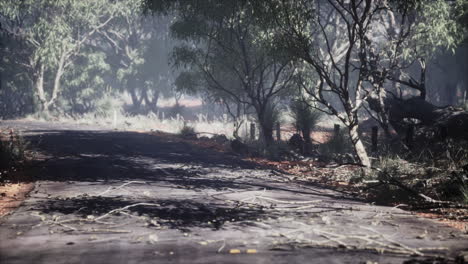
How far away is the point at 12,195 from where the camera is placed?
870 cm

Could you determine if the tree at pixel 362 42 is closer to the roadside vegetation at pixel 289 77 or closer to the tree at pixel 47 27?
the roadside vegetation at pixel 289 77

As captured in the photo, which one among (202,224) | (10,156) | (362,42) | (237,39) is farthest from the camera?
(237,39)

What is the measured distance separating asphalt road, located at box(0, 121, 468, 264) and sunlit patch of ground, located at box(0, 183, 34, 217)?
228mm

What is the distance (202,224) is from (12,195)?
4772 millimetres

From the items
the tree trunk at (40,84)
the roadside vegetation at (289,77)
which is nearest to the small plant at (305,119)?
the roadside vegetation at (289,77)

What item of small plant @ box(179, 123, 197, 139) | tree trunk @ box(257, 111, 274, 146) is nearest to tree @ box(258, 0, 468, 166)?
tree trunk @ box(257, 111, 274, 146)

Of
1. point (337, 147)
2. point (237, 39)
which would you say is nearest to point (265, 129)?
point (337, 147)

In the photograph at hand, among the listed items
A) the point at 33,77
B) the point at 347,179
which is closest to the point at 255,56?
the point at 347,179

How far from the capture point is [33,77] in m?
34.9

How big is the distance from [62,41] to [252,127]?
20.8 meters

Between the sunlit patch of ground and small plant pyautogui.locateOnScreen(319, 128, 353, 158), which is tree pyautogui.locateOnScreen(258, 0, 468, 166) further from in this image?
the sunlit patch of ground

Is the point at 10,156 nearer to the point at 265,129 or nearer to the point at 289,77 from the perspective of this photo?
the point at 265,129

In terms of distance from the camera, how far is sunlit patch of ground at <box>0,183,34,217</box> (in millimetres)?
7580

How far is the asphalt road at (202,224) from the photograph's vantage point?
5078 millimetres
